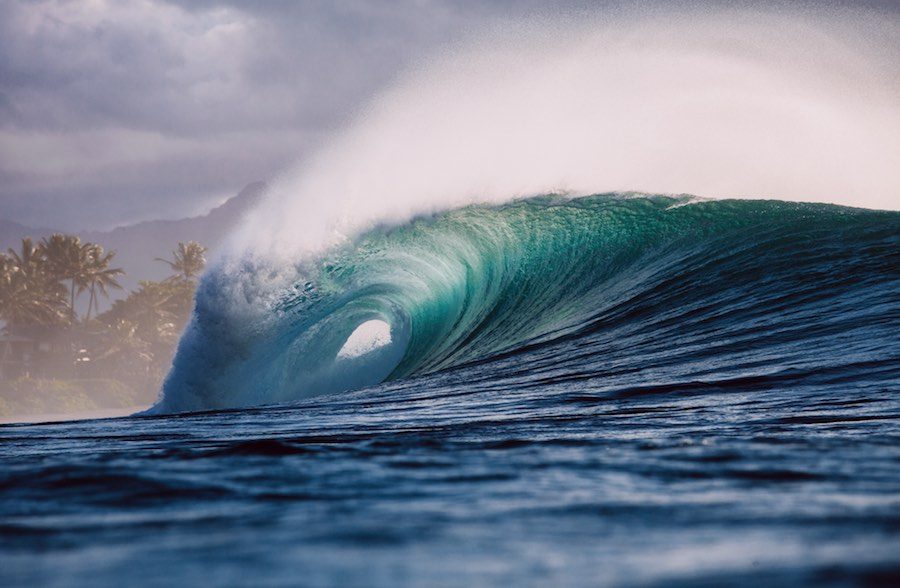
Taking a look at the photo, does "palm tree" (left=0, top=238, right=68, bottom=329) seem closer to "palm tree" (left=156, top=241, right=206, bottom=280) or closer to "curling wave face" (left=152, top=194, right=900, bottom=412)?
"palm tree" (left=156, top=241, right=206, bottom=280)

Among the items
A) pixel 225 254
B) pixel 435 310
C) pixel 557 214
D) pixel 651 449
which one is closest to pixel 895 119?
pixel 557 214

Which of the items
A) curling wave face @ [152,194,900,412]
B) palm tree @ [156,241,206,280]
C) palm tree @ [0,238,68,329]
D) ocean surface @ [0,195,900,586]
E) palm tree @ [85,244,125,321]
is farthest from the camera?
palm tree @ [156,241,206,280]

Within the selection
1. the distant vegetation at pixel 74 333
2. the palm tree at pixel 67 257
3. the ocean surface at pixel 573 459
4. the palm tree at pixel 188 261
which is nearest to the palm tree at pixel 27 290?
the distant vegetation at pixel 74 333

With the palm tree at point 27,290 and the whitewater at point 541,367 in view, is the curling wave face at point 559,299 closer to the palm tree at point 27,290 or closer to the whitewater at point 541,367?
the whitewater at point 541,367

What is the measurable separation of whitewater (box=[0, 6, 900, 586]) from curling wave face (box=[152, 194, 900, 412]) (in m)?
0.04

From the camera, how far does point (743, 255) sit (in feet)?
28.6

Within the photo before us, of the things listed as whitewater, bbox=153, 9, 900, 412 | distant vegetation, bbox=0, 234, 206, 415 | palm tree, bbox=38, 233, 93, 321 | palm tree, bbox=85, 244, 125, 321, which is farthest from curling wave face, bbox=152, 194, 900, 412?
palm tree, bbox=85, 244, 125, 321

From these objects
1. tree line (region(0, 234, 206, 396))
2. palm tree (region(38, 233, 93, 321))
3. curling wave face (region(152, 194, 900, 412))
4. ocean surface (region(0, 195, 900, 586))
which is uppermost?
palm tree (region(38, 233, 93, 321))

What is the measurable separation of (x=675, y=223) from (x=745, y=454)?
9584 millimetres

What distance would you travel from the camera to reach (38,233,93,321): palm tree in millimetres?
66938

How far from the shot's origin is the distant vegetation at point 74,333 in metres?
64.8

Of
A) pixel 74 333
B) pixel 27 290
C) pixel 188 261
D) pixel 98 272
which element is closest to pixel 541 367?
pixel 27 290

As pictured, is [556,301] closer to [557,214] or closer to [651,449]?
[557,214]

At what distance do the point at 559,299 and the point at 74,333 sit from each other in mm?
69715
